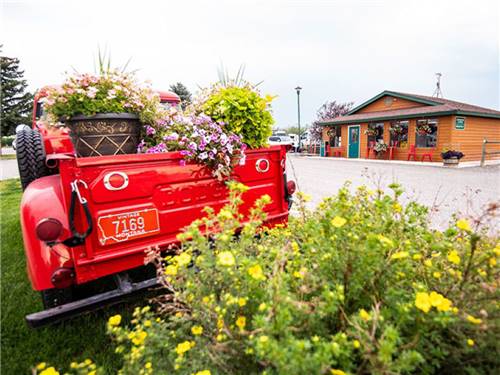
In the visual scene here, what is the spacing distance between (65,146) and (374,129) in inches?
763

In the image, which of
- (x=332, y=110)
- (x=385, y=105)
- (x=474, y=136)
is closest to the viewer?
(x=474, y=136)

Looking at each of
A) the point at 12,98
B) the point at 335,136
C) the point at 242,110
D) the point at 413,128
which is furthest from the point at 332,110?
the point at 12,98

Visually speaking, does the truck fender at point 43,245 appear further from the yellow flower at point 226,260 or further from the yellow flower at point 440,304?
the yellow flower at point 440,304

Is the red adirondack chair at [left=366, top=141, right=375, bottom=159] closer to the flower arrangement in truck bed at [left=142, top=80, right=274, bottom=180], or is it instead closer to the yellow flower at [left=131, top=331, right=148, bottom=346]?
the flower arrangement in truck bed at [left=142, top=80, right=274, bottom=180]

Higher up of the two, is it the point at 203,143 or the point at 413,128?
the point at 413,128

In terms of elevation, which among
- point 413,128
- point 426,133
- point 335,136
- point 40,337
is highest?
point 413,128

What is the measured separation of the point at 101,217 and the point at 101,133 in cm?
87

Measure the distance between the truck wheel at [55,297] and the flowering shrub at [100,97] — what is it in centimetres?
144

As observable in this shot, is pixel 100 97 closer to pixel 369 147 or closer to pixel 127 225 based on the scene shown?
pixel 127 225

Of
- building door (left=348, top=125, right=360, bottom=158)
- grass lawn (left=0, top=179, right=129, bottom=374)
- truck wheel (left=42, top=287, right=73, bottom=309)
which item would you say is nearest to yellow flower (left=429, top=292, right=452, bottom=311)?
grass lawn (left=0, top=179, right=129, bottom=374)

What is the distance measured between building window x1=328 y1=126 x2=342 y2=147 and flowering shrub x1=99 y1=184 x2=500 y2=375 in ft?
72.1

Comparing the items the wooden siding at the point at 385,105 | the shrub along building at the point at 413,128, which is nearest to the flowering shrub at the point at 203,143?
the shrub along building at the point at 413,128

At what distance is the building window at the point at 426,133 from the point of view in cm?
1683

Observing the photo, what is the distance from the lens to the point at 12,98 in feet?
116
